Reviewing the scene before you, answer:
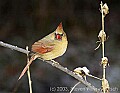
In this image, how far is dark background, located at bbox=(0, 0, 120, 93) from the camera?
1722 millimetres

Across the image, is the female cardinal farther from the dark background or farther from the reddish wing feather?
the dark background

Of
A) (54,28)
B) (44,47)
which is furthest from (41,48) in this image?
(54,28)

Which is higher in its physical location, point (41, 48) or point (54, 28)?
point (54, 28)

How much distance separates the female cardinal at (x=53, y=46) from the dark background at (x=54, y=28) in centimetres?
136

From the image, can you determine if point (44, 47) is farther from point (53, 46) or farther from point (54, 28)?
point (54, 28)

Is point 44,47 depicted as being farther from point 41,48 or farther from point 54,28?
point 54,28

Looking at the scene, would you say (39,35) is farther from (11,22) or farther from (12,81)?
(12,81)

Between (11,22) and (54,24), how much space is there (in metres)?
0.20

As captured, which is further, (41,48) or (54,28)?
(54,28)

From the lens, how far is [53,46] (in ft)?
1.07

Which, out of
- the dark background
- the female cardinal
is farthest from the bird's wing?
the dark background

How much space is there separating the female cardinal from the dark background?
136cm

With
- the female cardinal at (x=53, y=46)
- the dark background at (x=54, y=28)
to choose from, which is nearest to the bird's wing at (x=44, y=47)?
the female cardinal at (x=53, y=46)

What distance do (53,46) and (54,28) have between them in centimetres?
142
